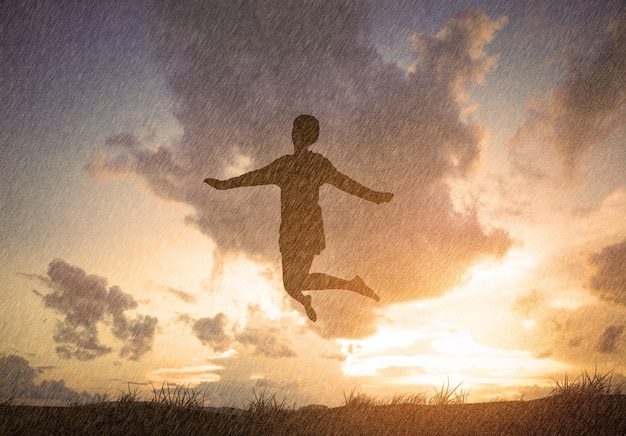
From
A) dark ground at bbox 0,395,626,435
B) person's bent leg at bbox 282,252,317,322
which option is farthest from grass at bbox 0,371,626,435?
person's bent leg at bbox 282,252,317,322

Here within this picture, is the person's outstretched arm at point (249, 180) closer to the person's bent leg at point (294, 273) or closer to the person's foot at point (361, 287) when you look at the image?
the person's bent leg at point (294, 273)

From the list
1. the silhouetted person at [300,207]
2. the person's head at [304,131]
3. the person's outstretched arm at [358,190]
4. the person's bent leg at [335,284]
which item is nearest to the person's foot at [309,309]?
the silhouetted person at [300,207]

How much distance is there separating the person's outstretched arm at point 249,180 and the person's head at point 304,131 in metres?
0.48

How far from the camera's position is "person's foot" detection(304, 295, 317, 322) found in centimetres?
713

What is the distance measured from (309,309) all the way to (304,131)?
7.59 feet

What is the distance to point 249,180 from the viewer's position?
7.24 meters

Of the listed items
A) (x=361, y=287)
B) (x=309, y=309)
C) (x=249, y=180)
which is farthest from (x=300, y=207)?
(x=361, y=287)

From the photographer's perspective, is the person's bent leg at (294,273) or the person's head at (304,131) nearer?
the person's head at (304,131)

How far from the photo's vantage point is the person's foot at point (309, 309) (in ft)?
23.4

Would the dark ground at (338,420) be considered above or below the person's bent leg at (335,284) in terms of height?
below

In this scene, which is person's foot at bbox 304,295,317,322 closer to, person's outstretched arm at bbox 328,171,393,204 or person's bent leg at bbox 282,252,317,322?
person's bent leg at bbox 282,252,317,322

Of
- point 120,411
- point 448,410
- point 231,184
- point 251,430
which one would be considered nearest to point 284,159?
point 231,184

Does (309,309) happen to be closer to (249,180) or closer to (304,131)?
(249,180)

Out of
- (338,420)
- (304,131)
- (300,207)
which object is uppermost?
(304,131)
